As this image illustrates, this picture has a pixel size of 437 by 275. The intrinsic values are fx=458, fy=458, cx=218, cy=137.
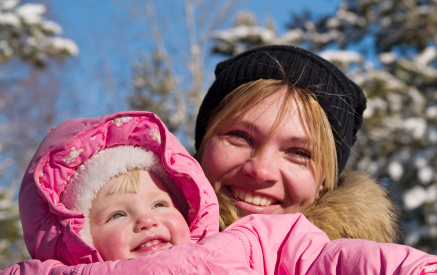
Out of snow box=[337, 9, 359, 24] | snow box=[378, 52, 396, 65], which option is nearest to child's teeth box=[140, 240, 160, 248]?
snow box=[378, 52, 396, 65]

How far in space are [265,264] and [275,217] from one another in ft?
0.70

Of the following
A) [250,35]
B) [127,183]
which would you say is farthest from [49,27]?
[127,183]

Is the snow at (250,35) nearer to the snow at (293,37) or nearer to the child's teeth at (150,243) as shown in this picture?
the snow at (293,37)

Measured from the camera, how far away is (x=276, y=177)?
2.11 meters

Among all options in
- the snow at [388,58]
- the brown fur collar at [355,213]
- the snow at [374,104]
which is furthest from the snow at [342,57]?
the brown fur collar at [355,213]

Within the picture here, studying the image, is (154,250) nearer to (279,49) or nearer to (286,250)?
(286,250)

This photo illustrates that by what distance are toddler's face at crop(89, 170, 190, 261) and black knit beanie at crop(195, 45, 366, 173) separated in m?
0.81

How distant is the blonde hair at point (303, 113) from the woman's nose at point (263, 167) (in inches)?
1.8

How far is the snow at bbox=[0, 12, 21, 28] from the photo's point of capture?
6863 millimetres

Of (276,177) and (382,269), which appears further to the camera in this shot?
(276,177)

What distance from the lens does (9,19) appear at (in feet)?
22.6

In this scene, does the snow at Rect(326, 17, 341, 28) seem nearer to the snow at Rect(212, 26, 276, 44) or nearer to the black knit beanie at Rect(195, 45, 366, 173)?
the snow at Rect(212, 26, 276, 44)

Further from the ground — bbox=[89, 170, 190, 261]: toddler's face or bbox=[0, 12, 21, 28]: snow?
bbox=[0, 12, 21, 28]: snow

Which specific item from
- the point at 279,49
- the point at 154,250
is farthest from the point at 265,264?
Result: the point at 279,49
